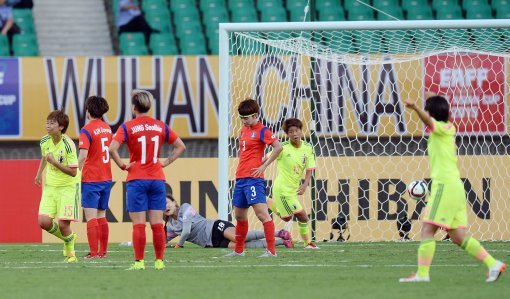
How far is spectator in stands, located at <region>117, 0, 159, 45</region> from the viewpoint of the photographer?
71.4 ft

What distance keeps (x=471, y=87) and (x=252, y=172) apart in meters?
5.67

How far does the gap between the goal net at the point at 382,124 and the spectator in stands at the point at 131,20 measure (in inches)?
207

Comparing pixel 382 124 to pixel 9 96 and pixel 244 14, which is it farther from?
pixel 244 14

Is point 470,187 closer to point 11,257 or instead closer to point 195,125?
point 195,125

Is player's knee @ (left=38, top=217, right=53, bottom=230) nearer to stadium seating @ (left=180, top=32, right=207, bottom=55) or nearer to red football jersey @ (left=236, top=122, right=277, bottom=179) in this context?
red football jersey @ (left=236, top=122, right=277, bottom=179)

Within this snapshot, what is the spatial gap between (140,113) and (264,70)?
6673 mm

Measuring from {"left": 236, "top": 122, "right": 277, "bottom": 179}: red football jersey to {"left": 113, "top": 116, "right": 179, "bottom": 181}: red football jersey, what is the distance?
2059mm

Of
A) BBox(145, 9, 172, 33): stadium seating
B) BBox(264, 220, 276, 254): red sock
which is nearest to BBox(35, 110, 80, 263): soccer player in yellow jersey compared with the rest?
BBox(264, 220, 276, 254): red sock

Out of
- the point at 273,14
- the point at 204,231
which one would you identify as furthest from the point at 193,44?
the point at 204,231

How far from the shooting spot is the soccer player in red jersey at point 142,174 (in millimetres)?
10164

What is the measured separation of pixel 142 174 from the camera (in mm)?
10148

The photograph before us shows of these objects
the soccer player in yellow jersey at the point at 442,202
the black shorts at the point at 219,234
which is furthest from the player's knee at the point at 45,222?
the soccer player in yellow jersey at the point at 442,202

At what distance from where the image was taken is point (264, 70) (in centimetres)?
1677

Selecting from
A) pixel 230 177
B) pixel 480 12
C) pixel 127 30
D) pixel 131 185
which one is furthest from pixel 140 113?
pixel 480 12
